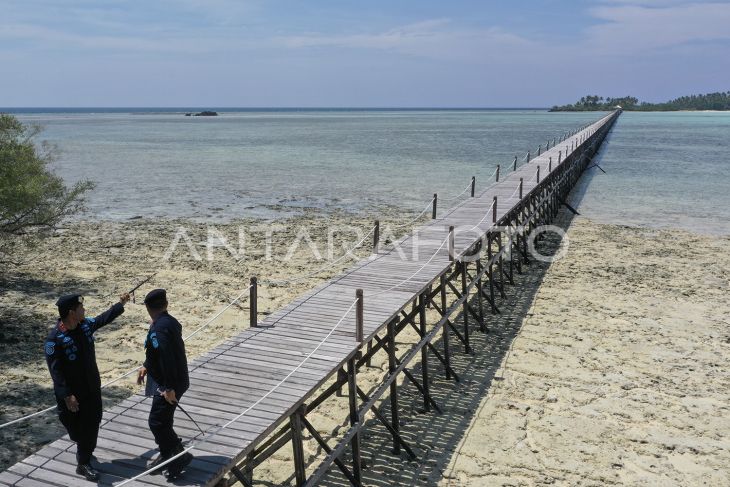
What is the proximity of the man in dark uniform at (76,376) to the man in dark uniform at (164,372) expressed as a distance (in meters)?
0.50

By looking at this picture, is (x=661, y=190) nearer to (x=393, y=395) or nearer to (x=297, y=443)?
(x=393, y=395)

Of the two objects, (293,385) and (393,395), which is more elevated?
(293,385)

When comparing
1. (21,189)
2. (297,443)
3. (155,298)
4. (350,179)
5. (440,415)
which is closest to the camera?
(155,298)

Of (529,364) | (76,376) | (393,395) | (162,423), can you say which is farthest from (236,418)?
(529,364)

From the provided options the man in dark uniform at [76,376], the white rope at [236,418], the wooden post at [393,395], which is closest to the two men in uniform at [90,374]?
the man in dark uniform at [76,376]

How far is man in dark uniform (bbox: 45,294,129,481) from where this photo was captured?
480 cm

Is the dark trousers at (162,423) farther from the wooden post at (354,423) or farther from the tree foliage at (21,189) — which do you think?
the tree foliage at (21,189)

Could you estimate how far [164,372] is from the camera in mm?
4785

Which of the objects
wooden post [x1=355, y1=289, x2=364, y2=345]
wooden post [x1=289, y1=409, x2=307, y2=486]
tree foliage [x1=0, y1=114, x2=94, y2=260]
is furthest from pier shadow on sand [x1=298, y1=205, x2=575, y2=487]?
tree foliage [x1=0, y1=114, x2=94, y2=260]

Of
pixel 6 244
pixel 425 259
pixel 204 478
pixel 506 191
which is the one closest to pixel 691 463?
pixel 425 259

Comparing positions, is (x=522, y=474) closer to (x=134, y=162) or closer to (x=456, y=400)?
(x=456, y=400)

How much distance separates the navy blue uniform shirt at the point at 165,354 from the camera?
4754 mm

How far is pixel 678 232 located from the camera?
2133 centimetres

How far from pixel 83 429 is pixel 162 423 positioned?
2.12ft
